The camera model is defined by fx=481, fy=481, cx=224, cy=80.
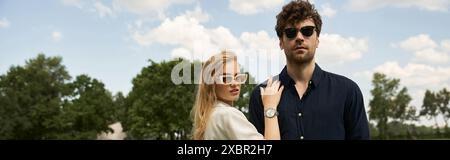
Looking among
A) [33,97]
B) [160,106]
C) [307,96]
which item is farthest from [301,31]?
[33,97]

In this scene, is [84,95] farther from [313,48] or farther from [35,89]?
[313,48]

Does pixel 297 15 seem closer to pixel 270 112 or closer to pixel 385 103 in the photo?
pixel 270 112

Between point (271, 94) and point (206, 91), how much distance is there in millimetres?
592

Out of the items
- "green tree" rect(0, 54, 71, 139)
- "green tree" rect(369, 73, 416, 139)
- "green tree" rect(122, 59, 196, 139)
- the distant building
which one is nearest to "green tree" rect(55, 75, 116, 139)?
"green tree" rect(0, 54, 71, 139)

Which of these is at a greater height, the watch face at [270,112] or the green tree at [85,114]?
the green tree at [85,114]

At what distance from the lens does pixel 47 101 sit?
7469 centimetres

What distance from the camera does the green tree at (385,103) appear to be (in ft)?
249

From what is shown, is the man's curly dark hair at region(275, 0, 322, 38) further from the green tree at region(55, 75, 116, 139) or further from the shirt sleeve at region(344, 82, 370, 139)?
the green tree at region(55, 75, 116, 139)

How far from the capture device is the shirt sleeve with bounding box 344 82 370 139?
13.3ft

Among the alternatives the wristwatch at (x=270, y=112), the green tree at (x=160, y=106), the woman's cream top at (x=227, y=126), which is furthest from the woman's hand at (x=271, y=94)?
the green tree at (x=160, y=106)

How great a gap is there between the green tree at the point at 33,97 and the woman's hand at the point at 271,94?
234 ft

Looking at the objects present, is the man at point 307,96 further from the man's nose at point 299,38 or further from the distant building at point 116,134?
the distant building at point 116,134
